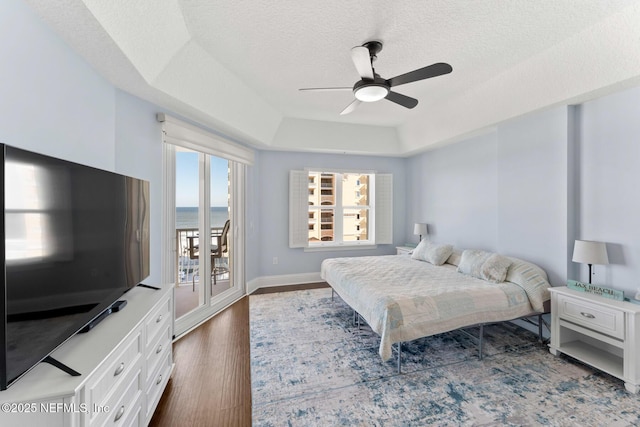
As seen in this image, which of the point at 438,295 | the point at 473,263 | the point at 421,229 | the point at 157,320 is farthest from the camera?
the point at 421,229

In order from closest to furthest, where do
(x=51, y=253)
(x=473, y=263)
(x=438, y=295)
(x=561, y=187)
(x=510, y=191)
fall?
(x=51, y=253), (x=438, y=295), (x=561, y=187), (x=473, y=263), (x=510, y=191)

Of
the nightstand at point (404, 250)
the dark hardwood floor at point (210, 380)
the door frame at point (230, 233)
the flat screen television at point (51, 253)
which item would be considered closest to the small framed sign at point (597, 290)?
the nightstand at point (404, 250)

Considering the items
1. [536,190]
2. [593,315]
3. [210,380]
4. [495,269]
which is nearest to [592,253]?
[593,315]

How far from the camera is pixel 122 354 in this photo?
130 cm

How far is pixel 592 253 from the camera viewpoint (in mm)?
2293

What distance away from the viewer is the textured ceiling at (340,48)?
1757mm

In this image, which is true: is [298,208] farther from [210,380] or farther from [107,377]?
[107,377]

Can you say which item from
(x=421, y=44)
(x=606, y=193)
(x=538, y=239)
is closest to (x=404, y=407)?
(x=538, y=239)

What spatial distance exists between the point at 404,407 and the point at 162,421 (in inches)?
63.6

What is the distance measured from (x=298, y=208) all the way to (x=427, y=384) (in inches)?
128

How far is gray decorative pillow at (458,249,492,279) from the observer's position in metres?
2.99

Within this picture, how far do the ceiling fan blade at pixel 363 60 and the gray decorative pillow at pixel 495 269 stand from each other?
2.31 meters

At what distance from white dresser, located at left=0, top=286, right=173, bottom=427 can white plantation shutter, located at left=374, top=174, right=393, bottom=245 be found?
3982 millimetres

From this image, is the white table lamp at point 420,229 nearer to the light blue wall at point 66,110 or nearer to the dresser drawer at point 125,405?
the light blue wall at point 66,110
